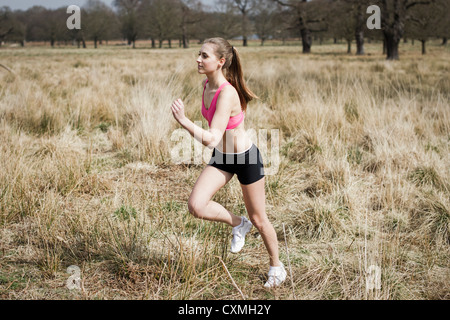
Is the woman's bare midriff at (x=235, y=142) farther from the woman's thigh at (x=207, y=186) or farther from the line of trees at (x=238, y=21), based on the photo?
the line of trees at (x=238, y=21)

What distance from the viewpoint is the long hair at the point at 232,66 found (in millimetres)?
1991

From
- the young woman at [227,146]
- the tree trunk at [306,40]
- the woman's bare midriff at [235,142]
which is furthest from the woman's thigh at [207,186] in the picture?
Result: the tree trunk at [306,40]

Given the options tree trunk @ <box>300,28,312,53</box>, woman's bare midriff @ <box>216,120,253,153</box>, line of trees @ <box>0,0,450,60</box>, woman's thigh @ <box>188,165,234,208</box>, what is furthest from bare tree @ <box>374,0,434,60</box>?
woman's thigh @ <box>188,165,234,208</box>

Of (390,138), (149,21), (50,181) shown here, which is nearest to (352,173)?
(390,138)

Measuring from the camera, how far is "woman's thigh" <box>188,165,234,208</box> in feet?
6.64

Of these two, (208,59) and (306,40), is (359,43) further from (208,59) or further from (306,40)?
(208,59)

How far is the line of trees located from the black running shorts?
1712 centimetres

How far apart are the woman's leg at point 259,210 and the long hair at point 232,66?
46 centimetres

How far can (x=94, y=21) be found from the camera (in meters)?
42.9

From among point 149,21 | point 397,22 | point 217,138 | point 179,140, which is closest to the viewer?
point 217,138

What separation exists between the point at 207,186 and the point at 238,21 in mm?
47547

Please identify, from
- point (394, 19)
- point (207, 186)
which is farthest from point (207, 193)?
point (394, 19)
